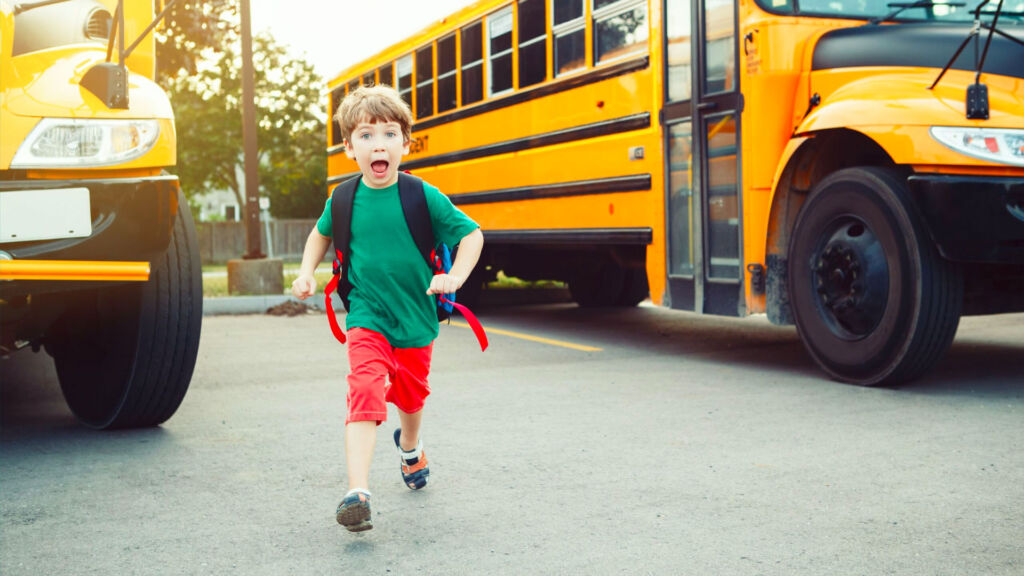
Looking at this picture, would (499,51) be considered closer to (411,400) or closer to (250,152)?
(250,152)

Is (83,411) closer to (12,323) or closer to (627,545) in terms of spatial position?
(12,323)

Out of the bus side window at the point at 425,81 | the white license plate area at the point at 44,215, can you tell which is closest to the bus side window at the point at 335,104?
the bus side window at the point at 425,81

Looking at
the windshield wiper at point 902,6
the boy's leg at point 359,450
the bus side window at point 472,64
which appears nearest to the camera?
the boy's leg at point 359,450

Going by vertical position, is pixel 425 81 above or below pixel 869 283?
above

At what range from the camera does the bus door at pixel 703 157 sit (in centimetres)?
612

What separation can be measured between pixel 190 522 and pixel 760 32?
394cm

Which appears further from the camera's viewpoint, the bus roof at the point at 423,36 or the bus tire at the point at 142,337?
the bus roof at the point at 423,36

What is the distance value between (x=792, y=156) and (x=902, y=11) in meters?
1.02

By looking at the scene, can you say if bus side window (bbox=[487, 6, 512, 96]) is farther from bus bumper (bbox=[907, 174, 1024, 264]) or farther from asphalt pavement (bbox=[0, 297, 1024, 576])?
bus bumper (bbox=[907, 174, 1024, 264])

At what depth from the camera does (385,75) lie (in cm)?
1089

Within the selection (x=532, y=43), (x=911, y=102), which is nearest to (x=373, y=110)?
(x=911, y=102)

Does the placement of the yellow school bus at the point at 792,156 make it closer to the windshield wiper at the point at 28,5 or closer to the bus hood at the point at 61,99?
the bus hood at the point at 61,99

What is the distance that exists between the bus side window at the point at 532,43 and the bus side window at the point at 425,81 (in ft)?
5.58

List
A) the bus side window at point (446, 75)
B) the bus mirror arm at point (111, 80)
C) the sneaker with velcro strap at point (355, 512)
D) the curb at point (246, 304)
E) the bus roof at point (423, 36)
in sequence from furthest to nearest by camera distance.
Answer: the curb at point (246, 304), the bus side window at point (446, 75), the bus roof at point (423, 36), the bus mirror arm at point (111, 80), the sneaker with velcro strap at point (355, 512)
